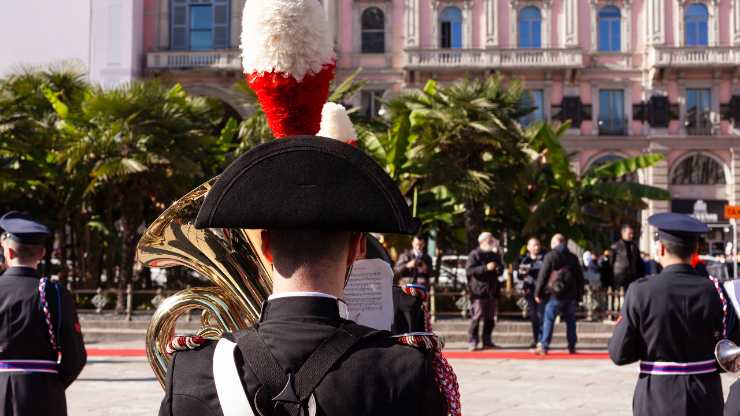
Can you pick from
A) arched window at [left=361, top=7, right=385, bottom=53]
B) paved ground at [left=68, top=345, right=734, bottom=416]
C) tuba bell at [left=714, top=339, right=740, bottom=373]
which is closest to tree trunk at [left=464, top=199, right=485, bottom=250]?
paved ground at [left=68, top=345, right=734, bottom=416]

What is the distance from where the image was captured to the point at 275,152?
201cm

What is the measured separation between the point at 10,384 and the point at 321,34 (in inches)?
110

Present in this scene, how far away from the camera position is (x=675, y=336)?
482cm

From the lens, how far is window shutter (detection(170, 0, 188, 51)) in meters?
37.2

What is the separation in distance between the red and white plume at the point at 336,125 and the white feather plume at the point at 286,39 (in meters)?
1.56

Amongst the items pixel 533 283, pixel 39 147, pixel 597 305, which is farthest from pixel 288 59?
pixel 39 147

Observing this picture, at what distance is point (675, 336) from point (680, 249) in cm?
49

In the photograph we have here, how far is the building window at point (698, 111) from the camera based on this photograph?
35.5 m

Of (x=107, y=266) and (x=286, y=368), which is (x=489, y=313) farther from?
(x=286, y=368)

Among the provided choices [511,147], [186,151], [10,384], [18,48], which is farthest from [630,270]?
[18,48]

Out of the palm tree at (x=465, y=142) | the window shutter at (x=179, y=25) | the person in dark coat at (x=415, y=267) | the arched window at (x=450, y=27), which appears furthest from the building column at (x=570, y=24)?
the person in dark coat at (x=415, y=267)

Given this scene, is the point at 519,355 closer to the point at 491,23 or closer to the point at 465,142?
the point at 465,142

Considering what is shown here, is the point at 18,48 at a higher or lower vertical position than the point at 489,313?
higher

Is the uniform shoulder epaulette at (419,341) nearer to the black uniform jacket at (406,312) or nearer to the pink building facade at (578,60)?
the black uniform jacket at (406,312)
